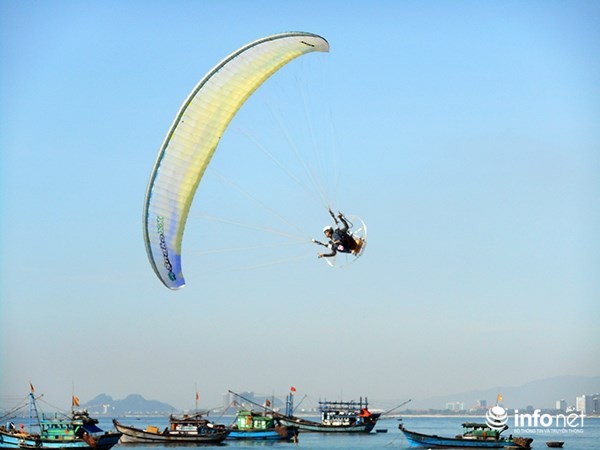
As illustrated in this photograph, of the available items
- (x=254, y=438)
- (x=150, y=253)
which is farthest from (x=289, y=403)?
(x=150, y=253)

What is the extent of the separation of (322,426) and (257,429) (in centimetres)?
1410

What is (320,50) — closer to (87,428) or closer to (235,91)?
(235,91)

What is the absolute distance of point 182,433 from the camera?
72938 mm

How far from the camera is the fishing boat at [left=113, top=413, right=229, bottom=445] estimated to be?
72.3 m

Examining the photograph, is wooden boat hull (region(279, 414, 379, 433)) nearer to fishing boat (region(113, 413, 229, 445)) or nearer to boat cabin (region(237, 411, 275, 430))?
boat cabin (region(237, 411, 275, 430))

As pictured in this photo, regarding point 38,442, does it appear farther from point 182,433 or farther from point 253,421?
point 253,421

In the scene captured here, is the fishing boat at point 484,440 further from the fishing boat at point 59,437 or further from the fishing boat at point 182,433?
the fishing boat at point 59,437

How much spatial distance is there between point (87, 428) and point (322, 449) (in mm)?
20662

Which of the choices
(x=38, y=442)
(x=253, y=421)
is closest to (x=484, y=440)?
(x=253, y=421)

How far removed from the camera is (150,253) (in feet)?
105

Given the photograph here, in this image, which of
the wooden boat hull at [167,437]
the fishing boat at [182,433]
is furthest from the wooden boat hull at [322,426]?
the wooden boat hull at [167,437]

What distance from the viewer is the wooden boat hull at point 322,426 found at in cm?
8785

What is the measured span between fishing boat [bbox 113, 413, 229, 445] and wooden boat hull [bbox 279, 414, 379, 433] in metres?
13.3

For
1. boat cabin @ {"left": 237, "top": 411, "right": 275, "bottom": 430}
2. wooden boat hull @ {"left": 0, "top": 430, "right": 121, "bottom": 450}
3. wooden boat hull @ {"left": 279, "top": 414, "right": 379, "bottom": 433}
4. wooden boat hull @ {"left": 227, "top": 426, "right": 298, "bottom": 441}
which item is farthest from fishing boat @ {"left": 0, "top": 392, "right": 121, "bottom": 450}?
wooden boat hull @ {"left": 279, "top": 414, "right": 379, "bottom": 433}
